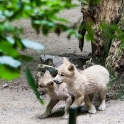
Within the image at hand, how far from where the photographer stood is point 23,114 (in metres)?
5.96

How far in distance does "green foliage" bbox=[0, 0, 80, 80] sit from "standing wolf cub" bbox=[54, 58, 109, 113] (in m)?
4.54

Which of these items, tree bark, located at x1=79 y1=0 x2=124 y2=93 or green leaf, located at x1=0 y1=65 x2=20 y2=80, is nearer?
green leaf, located at x1=0 y1=65 x2=20 y2=80

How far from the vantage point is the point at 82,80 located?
5.49 meters

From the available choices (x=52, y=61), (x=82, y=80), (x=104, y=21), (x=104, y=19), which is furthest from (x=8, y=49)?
(x=52, y=61)

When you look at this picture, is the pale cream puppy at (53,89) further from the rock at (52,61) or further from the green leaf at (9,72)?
the green leaf at (9,72)

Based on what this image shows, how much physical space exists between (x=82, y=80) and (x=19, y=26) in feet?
15.6

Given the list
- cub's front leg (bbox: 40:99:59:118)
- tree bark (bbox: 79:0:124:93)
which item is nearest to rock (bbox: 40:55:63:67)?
tree bark (bbox: 79:0:124:93)

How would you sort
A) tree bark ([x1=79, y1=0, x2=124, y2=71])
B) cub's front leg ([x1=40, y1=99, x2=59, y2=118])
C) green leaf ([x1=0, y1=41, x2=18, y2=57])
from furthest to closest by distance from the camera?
tree bark ([x1=79, y1=0, x2=124, y2=71]) < cub's front leg ([x1=40, y1=99, x2=59, y2=118]) < green leaf ([x1=0, y1=41, x2=18, y2=57])

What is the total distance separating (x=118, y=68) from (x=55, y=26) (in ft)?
19.1

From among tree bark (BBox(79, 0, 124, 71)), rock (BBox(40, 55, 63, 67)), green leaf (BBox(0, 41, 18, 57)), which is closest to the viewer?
green leaf (BBox(0, 41, 18, 57))

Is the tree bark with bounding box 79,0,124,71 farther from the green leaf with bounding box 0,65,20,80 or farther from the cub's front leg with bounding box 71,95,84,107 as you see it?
the green leaf with bounding box 0,65,20,80

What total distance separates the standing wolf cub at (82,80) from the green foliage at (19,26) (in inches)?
179

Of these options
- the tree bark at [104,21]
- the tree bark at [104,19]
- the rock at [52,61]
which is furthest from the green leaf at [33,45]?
the rock at [52,61]

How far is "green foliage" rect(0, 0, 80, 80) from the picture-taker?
72cm
